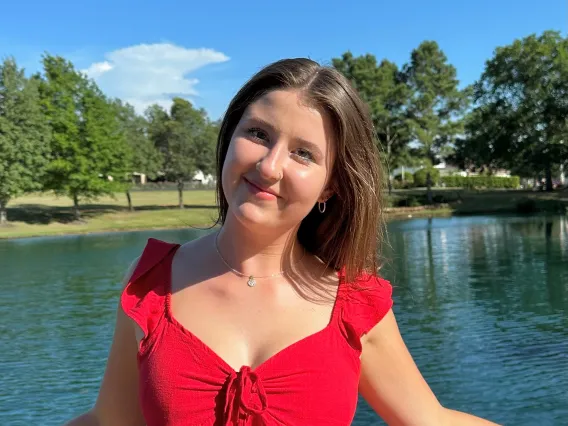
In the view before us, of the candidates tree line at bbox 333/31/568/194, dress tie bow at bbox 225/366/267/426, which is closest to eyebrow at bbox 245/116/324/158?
dress tie bow at bbox 225/366/267/426

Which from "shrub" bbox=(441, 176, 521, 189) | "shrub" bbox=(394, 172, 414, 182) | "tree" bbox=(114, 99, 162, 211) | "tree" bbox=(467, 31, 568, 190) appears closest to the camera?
"tree" bbox=(467, 31, 568, 190)

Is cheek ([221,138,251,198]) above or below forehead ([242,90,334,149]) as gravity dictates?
below

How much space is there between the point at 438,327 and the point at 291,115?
994cm

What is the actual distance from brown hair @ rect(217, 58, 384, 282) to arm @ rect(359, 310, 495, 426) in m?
0.18

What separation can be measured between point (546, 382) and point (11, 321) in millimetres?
10057

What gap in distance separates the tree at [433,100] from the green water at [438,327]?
85.6 feet

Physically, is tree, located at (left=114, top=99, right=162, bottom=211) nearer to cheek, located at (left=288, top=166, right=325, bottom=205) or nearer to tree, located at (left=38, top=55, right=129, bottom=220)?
tree, located at (left=38, top=55, right=129, bottom=220)

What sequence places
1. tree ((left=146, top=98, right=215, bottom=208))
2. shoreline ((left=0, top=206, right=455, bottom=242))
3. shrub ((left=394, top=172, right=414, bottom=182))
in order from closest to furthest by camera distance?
shoreline ((left=0, top=206, right=455, bottom=242))
tree ((left=146, top=98, right=215, bottom=208))
shrub ((left=394, top=172, right=414, bottom=182))

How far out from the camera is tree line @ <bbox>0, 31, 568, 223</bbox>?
37.9 meters

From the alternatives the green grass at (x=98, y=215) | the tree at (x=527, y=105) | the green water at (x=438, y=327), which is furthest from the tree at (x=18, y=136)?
the tree at (x=527, y=105)

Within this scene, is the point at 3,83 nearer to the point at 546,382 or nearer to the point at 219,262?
the point at 546,382

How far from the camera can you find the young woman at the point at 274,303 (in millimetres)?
1354

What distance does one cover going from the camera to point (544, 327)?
10453mm

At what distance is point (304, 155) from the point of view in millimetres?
1438
